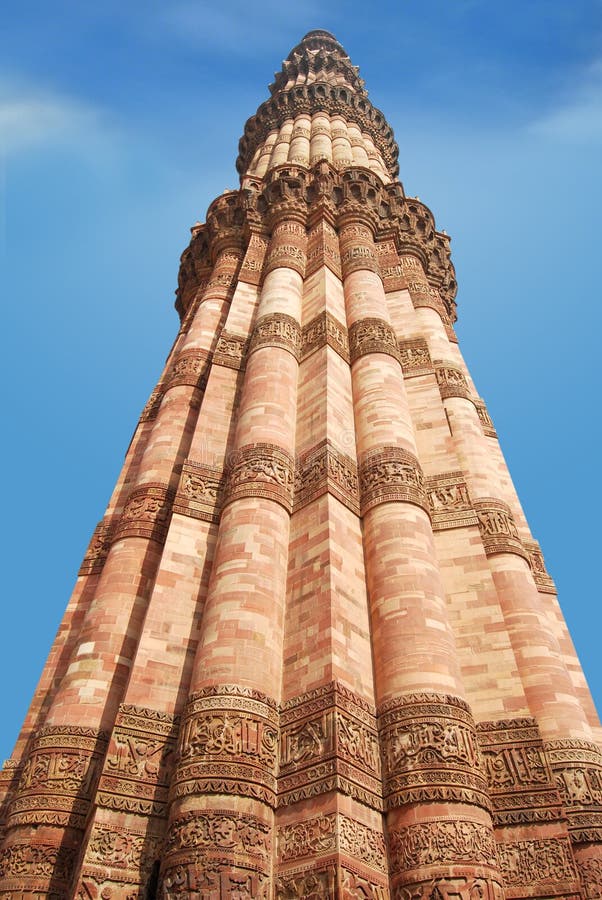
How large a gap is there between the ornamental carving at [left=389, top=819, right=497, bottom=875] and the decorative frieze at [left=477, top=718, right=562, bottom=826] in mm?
759

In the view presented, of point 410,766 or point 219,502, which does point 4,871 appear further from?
point 219,502

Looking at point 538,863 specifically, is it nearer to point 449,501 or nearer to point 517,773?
point 517,773

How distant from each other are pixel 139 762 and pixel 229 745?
109cm

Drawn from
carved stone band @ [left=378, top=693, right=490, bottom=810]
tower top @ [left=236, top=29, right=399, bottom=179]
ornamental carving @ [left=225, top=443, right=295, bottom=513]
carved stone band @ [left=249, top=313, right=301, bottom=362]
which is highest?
tower top @ [left=236, top=29, right=399, bottom=179]

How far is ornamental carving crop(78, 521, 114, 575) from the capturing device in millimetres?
10562

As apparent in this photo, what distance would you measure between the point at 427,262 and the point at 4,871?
15.3m

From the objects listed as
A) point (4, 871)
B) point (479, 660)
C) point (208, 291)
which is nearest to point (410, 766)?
point (479, 660)

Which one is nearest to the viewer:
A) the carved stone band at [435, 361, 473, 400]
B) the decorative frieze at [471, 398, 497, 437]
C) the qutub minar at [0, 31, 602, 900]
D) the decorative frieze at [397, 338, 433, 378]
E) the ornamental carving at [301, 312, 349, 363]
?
the qutub minar at [0, 31, 602, 900]

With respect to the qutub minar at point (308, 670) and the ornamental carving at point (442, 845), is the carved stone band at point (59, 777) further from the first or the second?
the ornamental carving at point (442, 845)

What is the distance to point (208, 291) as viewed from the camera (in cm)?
1502

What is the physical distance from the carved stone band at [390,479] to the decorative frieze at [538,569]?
3103 mm

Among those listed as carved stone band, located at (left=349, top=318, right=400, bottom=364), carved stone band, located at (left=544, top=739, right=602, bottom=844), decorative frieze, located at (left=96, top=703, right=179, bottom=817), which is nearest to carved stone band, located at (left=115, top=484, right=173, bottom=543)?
decorative frieze, located at (left=96, top=703, right=179, bottom=817)

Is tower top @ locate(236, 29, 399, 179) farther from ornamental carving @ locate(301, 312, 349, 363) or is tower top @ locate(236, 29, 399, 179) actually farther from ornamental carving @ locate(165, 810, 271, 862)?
ornamental carving @ locate(165, 810, 271, 862)

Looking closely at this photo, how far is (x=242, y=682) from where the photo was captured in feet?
21.5
